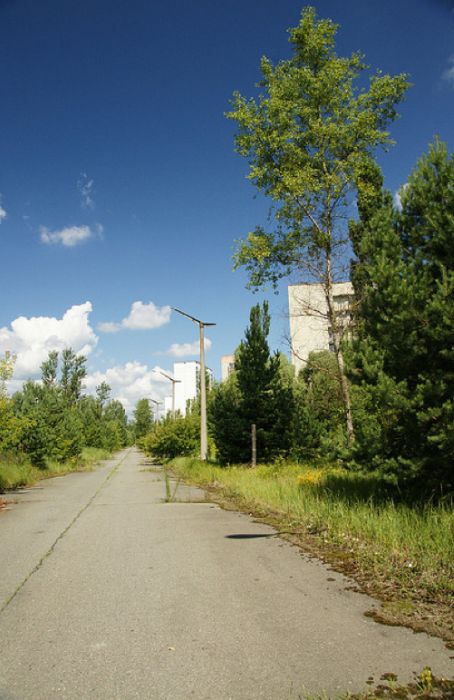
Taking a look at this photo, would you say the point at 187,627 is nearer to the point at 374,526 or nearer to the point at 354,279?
the point at 374,526

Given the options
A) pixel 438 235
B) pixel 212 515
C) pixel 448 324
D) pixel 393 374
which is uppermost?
pixel 438 235

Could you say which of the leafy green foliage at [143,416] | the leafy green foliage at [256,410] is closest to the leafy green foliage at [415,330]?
the leafy green foliage at [256,410]

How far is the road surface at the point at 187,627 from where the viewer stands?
3148 millimetres

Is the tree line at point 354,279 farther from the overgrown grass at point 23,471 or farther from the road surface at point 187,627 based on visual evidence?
the overgrown grass at point 23,471

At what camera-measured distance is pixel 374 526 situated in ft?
21.2

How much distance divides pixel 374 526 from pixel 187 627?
3362mm

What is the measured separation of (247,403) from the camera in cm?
2095

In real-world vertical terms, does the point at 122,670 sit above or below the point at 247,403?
below

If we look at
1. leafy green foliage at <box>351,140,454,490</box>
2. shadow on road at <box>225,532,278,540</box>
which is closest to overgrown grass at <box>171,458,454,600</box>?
shadow on road at <box>225,532,278,540</box>

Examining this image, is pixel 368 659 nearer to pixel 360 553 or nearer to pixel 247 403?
pixel 360 553

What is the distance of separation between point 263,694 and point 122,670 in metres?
1.04

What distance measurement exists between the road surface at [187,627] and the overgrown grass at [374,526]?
1.84 ft

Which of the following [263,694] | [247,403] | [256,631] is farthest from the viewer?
[247,403]

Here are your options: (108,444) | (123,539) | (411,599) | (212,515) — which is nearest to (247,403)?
(212,515)
